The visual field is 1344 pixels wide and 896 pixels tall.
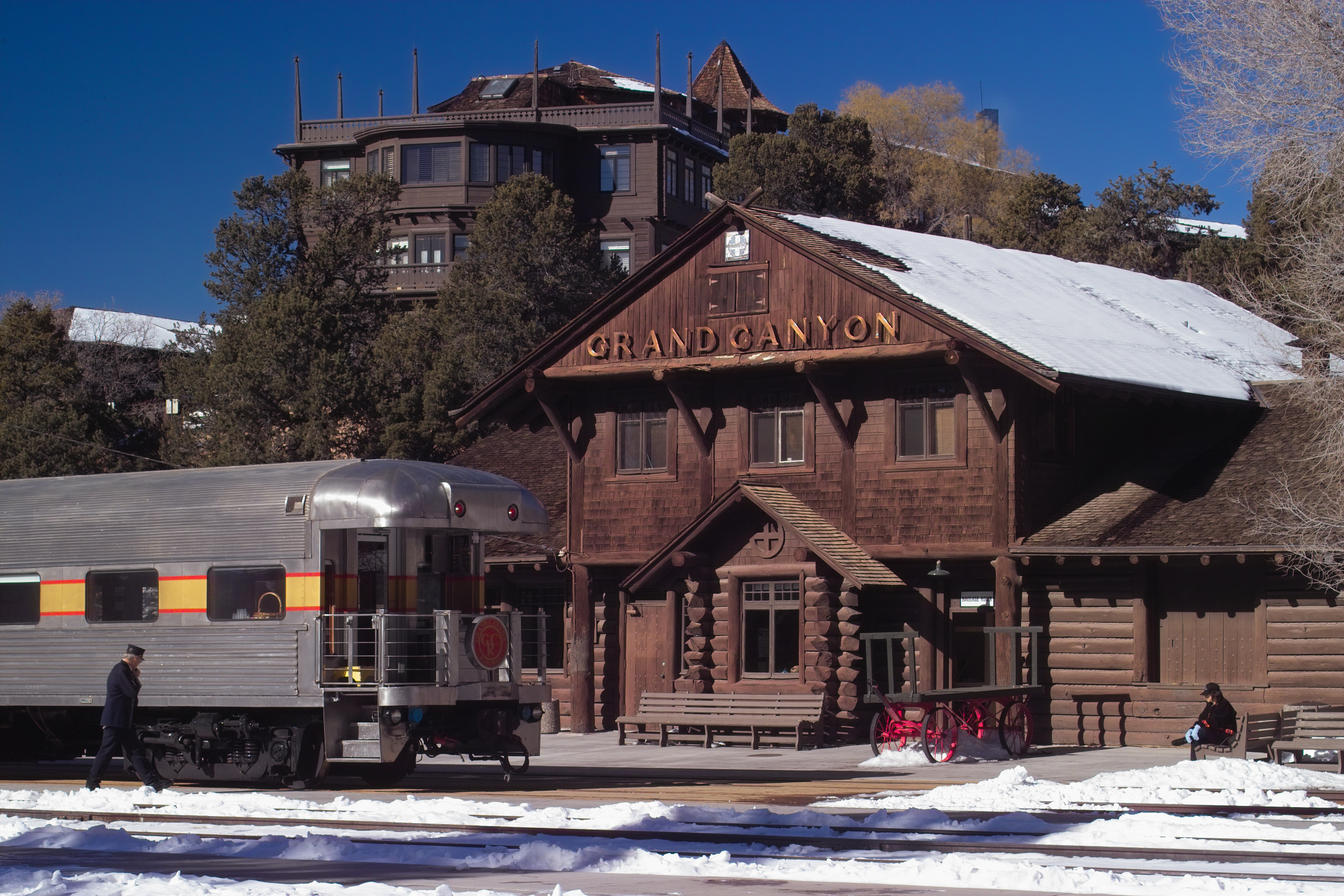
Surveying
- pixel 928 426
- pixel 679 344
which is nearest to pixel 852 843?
pixel 928 426

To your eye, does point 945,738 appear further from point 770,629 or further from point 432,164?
point 432,164

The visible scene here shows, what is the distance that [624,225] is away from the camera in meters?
66.7

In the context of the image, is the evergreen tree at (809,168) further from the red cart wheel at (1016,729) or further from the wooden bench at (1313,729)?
the wooden bench at (1313,729)

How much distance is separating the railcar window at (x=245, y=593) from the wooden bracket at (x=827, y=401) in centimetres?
1039

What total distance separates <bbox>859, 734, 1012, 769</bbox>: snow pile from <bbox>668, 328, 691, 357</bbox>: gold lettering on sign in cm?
823

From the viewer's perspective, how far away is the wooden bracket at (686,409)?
1101 inches

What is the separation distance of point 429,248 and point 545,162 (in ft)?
18.0

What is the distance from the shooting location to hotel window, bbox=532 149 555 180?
66.2 metres

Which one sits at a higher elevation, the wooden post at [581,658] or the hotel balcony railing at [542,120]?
the hotel balcony railing at [542,120]

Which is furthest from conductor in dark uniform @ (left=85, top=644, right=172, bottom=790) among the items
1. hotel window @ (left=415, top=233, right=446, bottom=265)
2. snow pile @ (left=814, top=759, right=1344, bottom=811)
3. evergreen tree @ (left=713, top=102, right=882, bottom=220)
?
hotel window @ (left=415, top=233, right=446, bottom=265)

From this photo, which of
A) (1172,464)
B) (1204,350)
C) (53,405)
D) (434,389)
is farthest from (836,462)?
(53,405)

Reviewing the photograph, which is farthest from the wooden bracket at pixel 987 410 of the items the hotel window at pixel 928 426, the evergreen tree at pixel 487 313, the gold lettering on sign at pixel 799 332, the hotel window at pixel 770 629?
the evergreen tree at pixel 487 313

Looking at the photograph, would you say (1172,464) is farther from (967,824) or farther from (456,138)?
(456,138)

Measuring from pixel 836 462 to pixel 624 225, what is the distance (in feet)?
134
